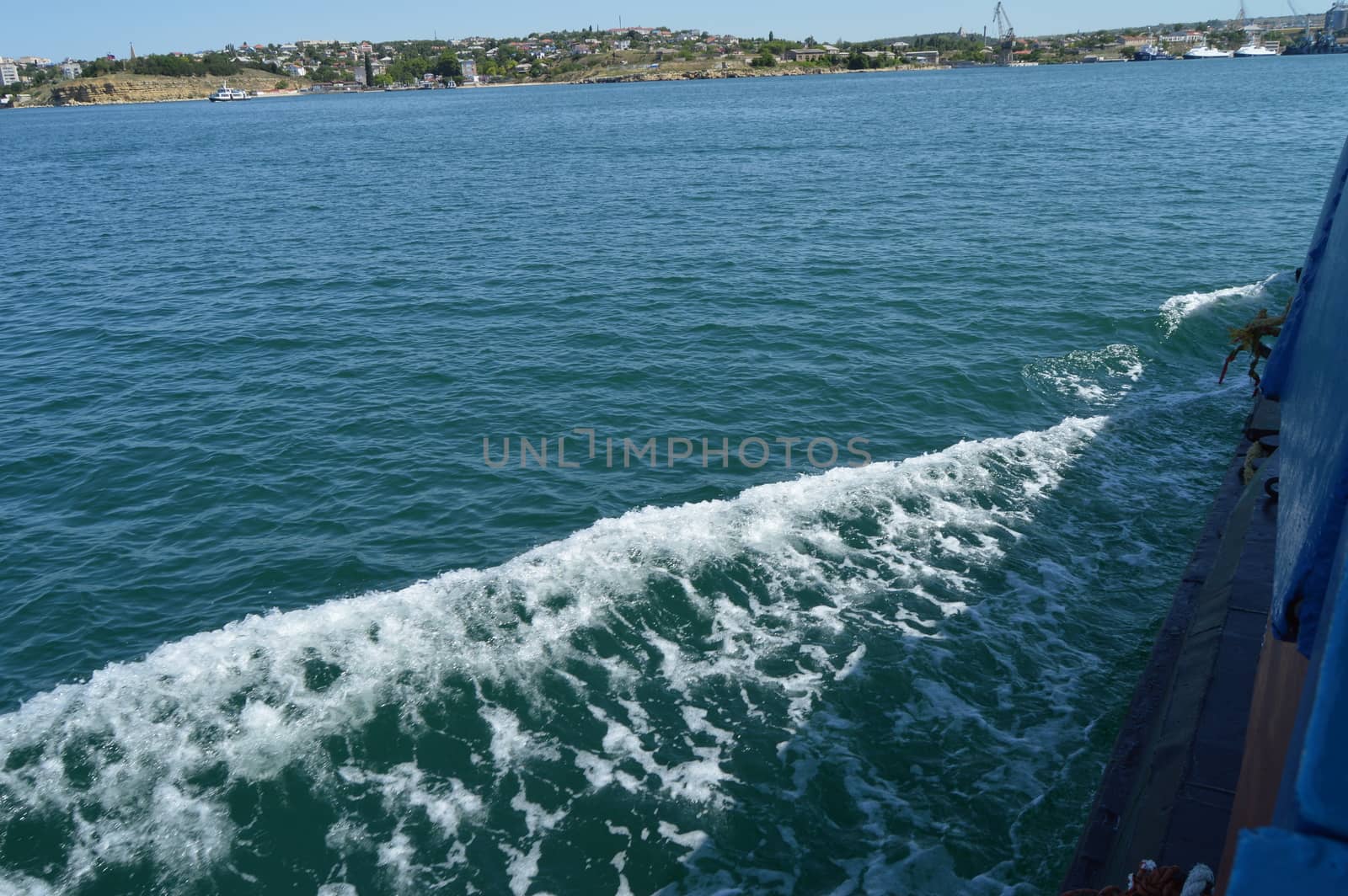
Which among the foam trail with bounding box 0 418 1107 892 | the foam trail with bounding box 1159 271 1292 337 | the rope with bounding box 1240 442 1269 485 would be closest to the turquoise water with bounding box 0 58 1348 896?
the foam trail with bounding box 0 418 1107 892

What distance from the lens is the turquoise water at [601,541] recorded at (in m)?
10.9

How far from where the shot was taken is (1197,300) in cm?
2858

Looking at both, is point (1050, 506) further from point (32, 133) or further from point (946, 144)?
point (32, 133)

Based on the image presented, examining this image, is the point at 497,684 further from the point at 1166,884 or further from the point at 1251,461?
the point at 1251,461

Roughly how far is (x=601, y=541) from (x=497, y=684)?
13.3ft

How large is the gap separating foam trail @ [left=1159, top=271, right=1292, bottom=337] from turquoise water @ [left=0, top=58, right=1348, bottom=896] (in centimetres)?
22

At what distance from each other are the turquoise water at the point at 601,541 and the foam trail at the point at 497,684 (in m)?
0.06

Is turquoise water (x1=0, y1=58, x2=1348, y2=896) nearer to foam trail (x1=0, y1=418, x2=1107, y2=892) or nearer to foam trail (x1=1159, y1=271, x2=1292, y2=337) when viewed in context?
foam trail (x1=0, y1=418, x2=1107, y2=892)

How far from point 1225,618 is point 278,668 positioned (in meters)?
12.9

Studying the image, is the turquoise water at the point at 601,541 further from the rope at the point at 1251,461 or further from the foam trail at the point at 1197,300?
the rope at the point at 1251,461

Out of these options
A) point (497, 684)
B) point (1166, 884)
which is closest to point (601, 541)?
point (497, 684)

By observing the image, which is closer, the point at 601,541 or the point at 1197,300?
the point at 601,541

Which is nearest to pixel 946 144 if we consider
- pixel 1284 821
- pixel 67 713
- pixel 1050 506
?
pixel 1050 506

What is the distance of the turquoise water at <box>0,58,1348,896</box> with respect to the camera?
10898mm
